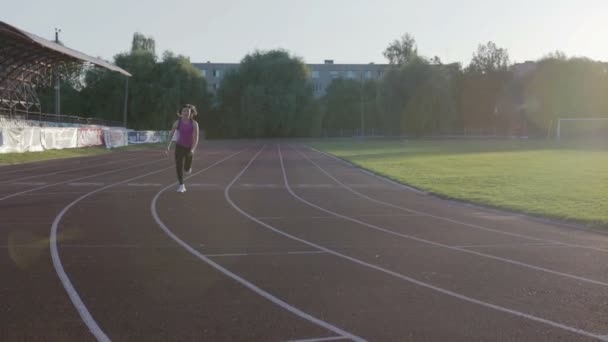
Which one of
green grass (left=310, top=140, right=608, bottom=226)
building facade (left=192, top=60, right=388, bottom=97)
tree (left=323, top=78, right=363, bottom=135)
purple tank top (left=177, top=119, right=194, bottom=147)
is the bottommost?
green grass (left=310, top=140, right=608, bottom=226)

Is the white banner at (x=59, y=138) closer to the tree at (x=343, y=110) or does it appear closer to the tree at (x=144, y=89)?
the tree at (x=144, y=89)

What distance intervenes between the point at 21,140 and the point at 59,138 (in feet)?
17.9

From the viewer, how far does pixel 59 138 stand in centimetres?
3591

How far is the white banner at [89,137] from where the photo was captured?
131 ft

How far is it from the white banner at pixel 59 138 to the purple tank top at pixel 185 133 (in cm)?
2351

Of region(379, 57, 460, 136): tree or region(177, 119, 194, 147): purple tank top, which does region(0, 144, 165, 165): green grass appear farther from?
region(379, 57, 460, 136): tree

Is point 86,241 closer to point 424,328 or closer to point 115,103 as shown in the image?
point 424,328

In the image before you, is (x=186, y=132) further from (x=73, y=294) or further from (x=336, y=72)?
(x=336, y=72)

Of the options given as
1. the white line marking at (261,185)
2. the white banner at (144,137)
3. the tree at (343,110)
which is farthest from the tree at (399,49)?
the white line marking at (261,185)

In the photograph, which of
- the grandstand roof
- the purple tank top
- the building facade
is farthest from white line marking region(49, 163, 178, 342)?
the building facade

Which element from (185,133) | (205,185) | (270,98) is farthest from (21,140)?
(270,98)

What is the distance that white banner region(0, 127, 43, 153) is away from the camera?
94.0ft

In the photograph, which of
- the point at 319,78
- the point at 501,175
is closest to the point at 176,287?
the point at 501,175

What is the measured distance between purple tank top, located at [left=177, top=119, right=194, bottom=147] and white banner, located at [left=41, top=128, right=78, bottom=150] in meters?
23.5
